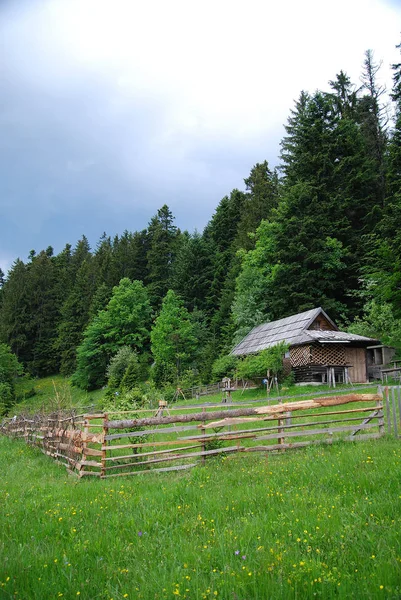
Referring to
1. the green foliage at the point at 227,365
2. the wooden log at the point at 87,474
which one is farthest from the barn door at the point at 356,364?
the wooden log at the point at 87,474

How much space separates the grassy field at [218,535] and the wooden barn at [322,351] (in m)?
22.1

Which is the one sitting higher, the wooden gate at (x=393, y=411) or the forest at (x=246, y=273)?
the forest at (x=246, y=273)

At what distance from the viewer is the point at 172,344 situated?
166 ft

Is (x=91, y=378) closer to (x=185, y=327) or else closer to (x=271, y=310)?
(x=185, y=327)

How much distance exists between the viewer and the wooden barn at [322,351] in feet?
98.3

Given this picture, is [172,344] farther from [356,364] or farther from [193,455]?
[193,455]

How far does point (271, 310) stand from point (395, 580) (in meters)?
40.6

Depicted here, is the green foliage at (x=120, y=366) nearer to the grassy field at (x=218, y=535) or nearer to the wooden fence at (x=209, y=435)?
the wooden fence at (x=209, y=435)

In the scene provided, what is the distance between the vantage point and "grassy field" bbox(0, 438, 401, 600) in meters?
4.04

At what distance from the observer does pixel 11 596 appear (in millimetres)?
4043

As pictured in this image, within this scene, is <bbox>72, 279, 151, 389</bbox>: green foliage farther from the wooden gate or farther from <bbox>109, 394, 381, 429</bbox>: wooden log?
the wooden gate

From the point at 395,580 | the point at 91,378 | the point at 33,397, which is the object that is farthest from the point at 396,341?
the point at 33,397

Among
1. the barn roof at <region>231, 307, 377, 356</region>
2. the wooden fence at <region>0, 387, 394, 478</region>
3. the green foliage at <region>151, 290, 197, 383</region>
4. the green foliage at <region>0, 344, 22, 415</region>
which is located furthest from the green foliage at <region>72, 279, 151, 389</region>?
the wooden fence at <region>0, 387, 394, 478</region>

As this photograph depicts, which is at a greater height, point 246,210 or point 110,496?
point 246,210
